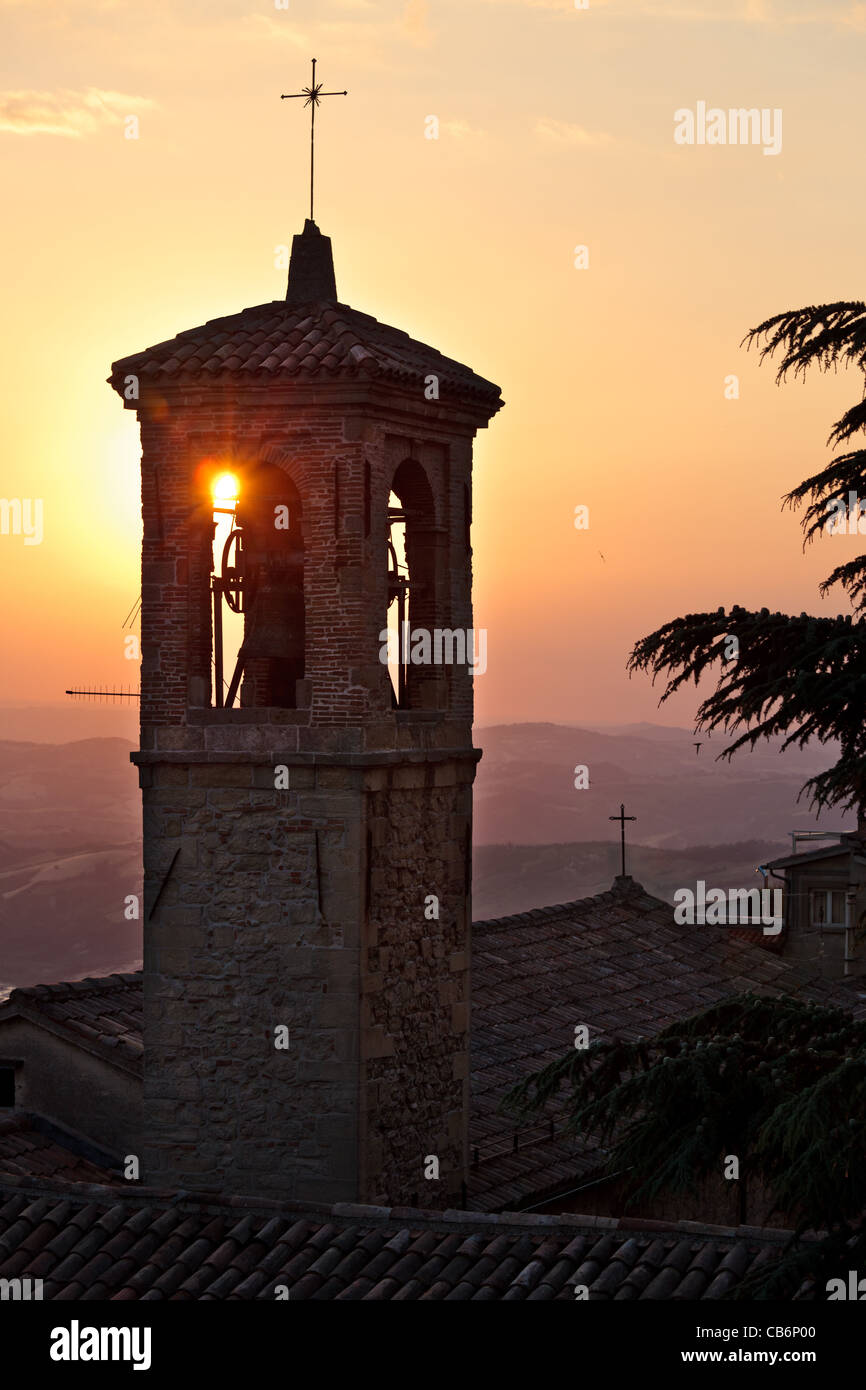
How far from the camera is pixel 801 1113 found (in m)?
9.88

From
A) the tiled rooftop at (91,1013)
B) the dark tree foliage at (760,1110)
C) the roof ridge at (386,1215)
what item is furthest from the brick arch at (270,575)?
the dark tree foliage at (760,1110)

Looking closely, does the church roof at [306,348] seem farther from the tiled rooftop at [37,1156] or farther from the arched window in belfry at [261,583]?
the tiled rooftop at [37,1156]

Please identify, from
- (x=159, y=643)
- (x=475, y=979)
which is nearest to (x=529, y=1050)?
(x=475, y=979)

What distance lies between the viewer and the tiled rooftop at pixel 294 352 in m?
18.3

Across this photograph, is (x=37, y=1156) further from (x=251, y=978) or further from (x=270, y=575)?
(x=270, y=575)

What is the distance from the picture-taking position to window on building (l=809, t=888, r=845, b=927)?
119 ft

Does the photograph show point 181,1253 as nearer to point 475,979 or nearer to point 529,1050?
point 529,1050

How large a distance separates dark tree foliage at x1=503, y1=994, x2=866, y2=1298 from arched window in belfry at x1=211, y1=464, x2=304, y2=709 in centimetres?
782

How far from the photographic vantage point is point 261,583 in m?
19.5

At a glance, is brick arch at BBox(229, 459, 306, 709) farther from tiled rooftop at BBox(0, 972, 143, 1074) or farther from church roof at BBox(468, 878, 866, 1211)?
church roof at BBox(468, 878, 866, 1211)

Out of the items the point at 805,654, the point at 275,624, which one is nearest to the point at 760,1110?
the point at 805,654

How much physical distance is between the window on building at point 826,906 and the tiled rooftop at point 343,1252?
21894mm

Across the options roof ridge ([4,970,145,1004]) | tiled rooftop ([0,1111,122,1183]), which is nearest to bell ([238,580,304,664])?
roof ridge ([4,970,145,1004])
